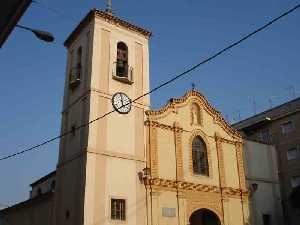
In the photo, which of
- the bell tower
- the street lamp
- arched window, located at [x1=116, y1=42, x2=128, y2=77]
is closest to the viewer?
the street lamp

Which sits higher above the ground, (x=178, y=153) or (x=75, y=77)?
(x=75, y=77)

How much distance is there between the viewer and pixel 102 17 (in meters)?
24.1

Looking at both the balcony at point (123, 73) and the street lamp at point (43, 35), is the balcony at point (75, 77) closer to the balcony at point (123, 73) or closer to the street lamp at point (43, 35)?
the balcony at point (123, 73)

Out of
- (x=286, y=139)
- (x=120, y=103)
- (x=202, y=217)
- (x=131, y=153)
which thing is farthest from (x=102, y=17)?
(x=286, y=139)

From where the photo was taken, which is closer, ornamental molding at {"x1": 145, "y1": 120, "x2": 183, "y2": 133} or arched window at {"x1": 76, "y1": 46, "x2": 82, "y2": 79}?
ornamental molding at {"x1": 145, "y1": 120, "x2": 183, "y2": 133}

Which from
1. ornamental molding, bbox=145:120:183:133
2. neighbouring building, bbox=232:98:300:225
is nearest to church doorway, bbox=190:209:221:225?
ornamental molding, bbox=145:120:183:133

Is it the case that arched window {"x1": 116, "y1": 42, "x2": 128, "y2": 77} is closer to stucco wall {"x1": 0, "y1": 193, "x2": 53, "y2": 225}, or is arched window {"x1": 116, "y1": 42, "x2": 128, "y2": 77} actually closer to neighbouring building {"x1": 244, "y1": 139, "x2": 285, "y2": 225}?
stucco wall {"x1": 0, "y1": 193, "x2": 53, "y2": 225}

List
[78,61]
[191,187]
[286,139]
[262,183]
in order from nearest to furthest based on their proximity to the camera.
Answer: [191,187] → [78,61] → [262,183] → [286,139]

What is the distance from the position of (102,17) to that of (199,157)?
34.3ft

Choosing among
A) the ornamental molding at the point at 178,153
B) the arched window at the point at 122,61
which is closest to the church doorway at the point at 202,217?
the ornamental molding at the point at 178,153

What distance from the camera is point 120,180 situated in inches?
827

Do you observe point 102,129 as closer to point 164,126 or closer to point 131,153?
point 131,153

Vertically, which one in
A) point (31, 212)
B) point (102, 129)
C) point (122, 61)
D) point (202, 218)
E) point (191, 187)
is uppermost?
point (122, 61)

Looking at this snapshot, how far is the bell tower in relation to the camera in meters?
20.2
